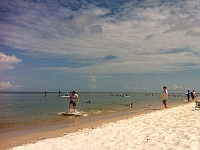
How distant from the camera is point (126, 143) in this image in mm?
6230

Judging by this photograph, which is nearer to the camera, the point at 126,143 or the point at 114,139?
the point at 126,143

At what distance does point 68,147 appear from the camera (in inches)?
247

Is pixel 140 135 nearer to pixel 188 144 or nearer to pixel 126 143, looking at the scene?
pixel 126 143

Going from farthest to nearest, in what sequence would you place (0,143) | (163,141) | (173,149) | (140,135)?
1. (0,143)
2. (140,135)
3. (163,141)
4. (173,149)

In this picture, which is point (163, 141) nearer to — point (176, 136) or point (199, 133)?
point (176, 136)

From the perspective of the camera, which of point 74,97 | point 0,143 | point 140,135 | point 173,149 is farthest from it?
point 74,97

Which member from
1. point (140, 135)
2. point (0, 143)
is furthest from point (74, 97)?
point (140, 135)

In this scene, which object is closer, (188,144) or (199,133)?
(188,144)

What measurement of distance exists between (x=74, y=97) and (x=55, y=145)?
11965 millimetres

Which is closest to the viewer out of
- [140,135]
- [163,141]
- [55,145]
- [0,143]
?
A: [163,141]

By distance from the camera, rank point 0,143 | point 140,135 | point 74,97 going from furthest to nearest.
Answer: point 74,97
point 0,143
point 140,135

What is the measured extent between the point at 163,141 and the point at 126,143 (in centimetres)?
111

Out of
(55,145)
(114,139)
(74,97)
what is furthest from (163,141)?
(74,97)

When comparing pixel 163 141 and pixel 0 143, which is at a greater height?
pixel 163 141
